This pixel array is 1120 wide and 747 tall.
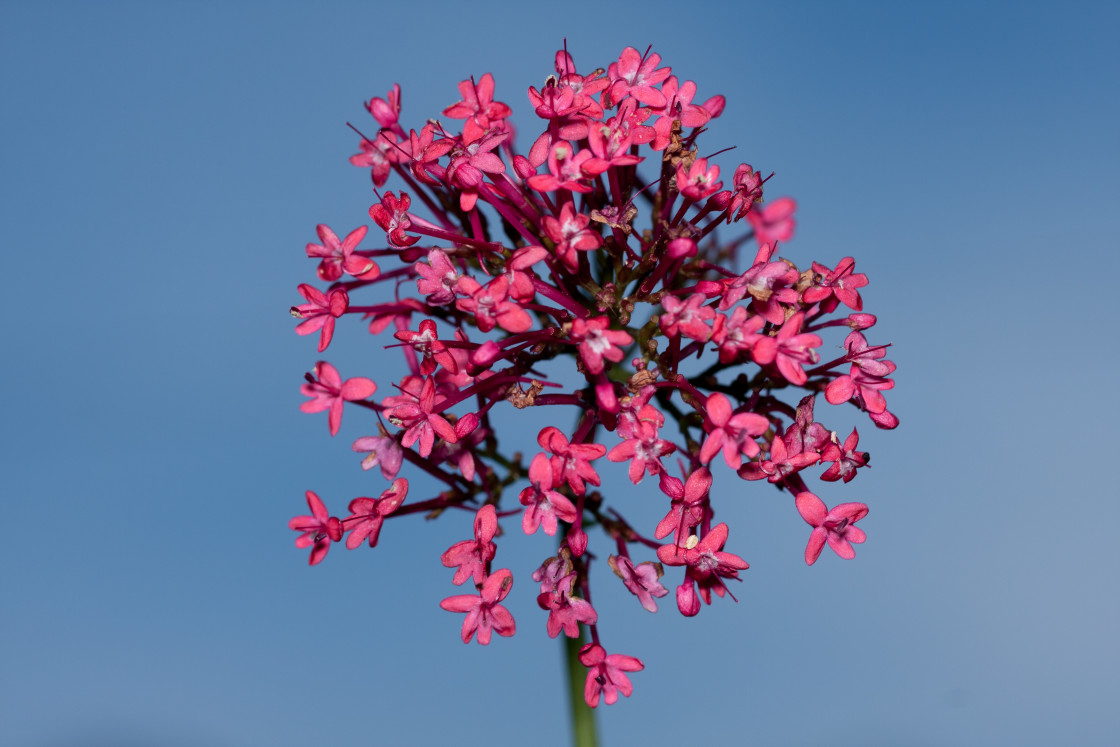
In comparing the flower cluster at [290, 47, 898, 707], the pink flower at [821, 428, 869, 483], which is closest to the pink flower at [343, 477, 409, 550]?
the flower cluster at [290, 47, 898, 707]

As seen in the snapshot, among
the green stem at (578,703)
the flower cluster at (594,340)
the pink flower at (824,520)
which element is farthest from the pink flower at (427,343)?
the green stem at (578,703)

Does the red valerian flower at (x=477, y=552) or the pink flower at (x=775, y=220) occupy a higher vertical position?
the pink flower at (x=775, y=220)

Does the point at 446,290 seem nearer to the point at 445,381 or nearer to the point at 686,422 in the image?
the point at 445,381

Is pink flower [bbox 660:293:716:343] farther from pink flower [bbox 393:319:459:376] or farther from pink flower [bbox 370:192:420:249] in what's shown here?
pink flower [bbox 370:192:420:249]

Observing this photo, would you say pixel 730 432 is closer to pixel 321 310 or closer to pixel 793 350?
pixel 793 350

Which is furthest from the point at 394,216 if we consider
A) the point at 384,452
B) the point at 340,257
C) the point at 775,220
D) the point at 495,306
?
the point at 775,220

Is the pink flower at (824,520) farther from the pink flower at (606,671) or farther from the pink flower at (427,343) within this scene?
the pink flower at (427,343)

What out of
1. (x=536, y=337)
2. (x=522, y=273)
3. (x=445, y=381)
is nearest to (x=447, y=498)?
(x=445, y=381)
